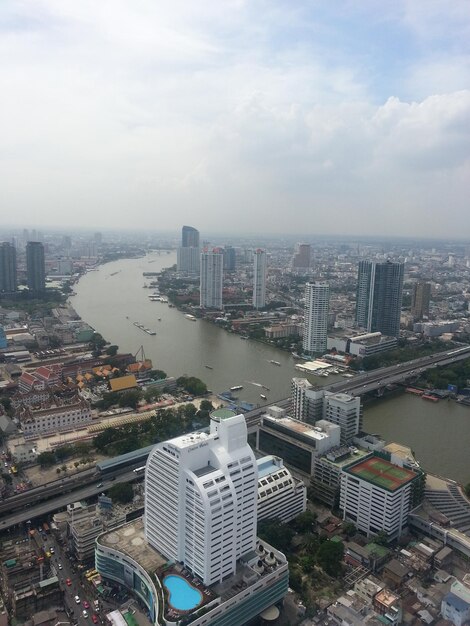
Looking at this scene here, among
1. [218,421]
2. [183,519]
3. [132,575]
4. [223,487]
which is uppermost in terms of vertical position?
[218,421]

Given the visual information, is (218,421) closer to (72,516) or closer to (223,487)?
(223,487)

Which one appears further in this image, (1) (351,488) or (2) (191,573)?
(1) (351,488)

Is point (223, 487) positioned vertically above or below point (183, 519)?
above

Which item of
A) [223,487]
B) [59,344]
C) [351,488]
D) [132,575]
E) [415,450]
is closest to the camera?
[223,487]

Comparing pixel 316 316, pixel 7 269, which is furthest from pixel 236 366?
pixel 7 269

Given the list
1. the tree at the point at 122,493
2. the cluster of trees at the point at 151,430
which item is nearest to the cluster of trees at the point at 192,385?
the cluster of trees at the point at 151,430

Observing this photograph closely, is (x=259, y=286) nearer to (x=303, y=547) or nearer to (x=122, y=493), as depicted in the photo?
(x=122, y=493)

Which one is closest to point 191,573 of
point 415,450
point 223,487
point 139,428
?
point 223,487
